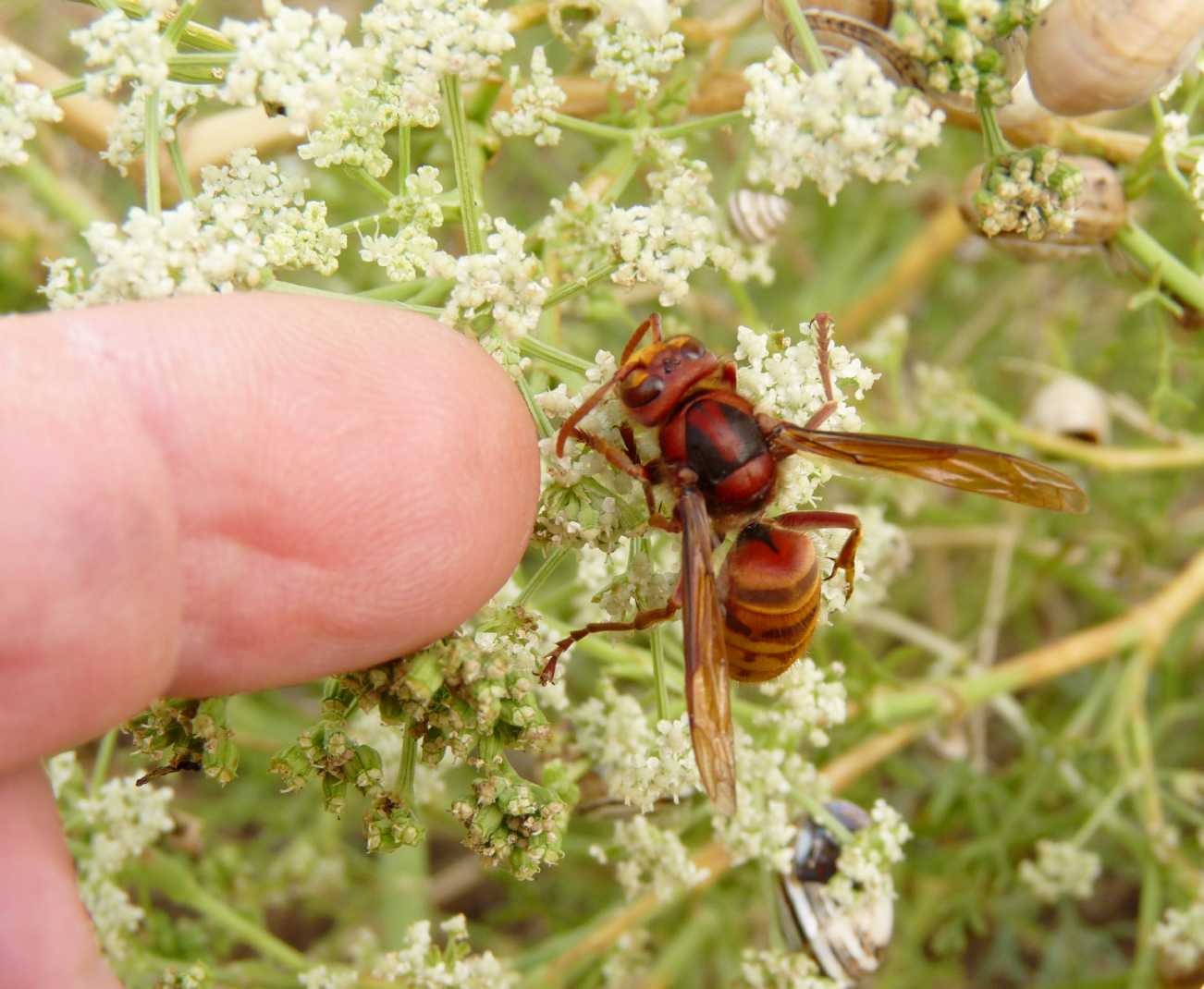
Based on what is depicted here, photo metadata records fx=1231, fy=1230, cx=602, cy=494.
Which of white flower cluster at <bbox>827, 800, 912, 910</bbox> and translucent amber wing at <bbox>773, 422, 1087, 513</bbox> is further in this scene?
white flower cluster at <bbox>827, 800, 912, 910</bbox>

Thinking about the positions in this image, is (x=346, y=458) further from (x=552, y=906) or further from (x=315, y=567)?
(x=552, y=906)

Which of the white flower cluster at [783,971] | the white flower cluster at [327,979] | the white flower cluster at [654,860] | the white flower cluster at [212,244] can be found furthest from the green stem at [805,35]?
the white flower cluster at [327,979]

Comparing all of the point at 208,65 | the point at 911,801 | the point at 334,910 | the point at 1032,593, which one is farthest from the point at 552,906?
the point at 208,65

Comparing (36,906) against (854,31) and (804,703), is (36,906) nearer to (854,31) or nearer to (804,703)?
(804,703)

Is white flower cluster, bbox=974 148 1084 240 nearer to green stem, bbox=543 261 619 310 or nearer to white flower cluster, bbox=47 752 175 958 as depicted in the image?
green stem, bbox=543 261 619 310

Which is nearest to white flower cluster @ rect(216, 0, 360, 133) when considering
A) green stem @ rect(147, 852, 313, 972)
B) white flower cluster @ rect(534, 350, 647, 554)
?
white flower cluster @ rect(534, 350, 647, 554)
